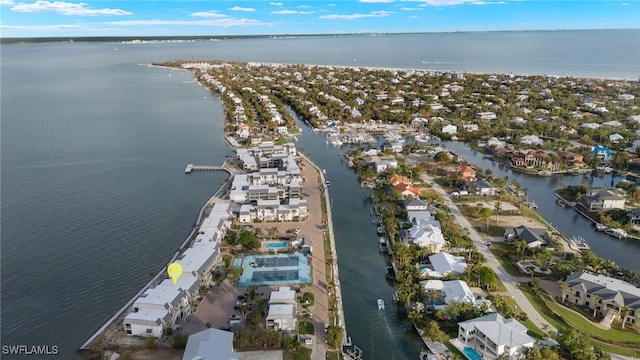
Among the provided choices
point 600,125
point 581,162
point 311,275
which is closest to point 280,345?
point 311,275

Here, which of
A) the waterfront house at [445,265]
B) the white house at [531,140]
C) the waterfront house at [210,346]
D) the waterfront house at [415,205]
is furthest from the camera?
the white house at [531,140]

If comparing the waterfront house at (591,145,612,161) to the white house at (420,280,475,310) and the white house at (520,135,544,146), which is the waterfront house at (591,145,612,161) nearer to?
the white house at (520,135,544,146)

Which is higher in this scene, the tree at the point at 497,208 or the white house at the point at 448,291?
the tree at the point at 497,208

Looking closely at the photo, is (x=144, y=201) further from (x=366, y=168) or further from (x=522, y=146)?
(x=522, y=146)

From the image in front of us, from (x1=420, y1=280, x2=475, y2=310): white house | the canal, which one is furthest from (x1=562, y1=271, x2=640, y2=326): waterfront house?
the canal

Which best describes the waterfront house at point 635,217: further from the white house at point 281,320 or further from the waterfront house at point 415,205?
the white house at point 281,320

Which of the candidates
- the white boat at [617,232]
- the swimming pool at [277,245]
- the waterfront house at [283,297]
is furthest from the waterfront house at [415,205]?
the waterfront house at [283,297]

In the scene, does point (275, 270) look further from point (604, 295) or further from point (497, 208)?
point (497, 208)

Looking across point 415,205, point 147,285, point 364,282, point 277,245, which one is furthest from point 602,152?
point 147,285
